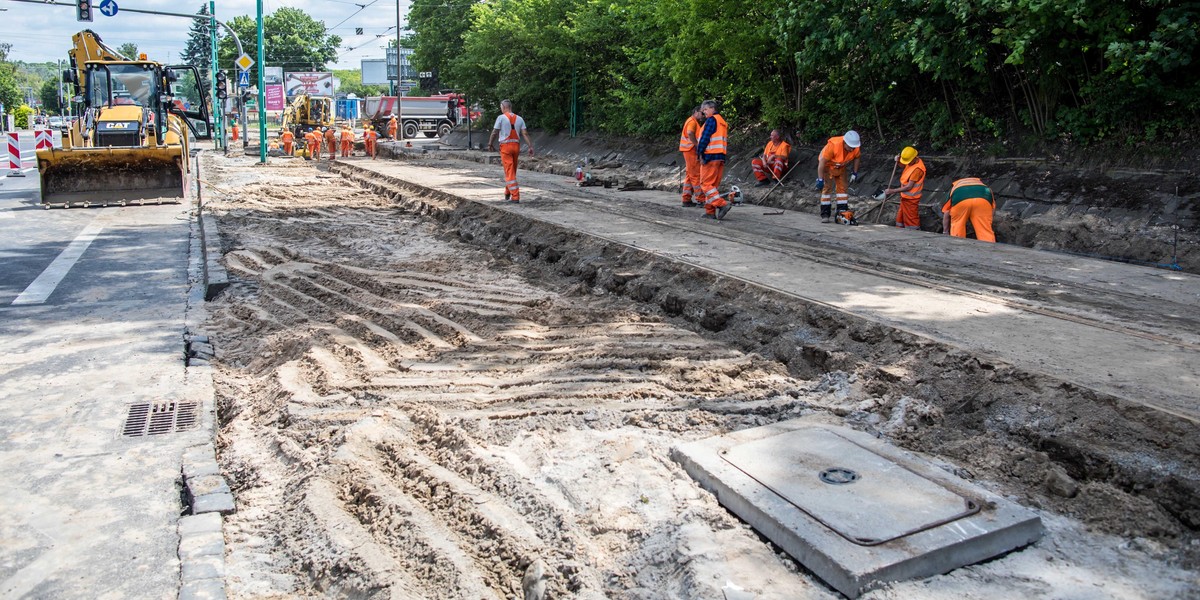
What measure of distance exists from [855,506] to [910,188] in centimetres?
953

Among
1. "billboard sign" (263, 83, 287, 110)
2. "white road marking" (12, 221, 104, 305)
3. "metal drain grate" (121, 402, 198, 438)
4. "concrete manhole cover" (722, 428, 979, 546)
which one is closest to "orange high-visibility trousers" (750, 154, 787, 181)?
"white road marking" (12, 221, 104, 305)

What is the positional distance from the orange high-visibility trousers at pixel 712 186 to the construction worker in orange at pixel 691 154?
48 cm

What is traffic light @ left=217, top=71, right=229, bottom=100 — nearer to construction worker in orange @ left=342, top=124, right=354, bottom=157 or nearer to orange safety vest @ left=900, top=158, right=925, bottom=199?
construction worker in orange @ left=342, top=124, right=354, bottom=157

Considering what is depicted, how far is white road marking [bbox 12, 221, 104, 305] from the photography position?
8.36 meters

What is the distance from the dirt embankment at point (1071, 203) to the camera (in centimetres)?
1038

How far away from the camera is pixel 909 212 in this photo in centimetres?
1230

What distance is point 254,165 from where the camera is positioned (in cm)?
2692

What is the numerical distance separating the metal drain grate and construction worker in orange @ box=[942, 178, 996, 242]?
9.40 metres

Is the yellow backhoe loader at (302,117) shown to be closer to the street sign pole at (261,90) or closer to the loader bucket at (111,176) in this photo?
the street sign pole at (261,90)

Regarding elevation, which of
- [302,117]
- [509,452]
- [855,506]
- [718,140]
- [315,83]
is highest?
[315,83]

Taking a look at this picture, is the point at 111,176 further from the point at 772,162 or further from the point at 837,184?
the point at 837,184

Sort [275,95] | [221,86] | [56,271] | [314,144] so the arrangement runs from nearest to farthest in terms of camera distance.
→ [56,271] → [221,86] → [314,144] → [275,95]

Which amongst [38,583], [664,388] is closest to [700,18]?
[664,388]

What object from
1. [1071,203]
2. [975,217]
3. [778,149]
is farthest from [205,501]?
[778,149]
